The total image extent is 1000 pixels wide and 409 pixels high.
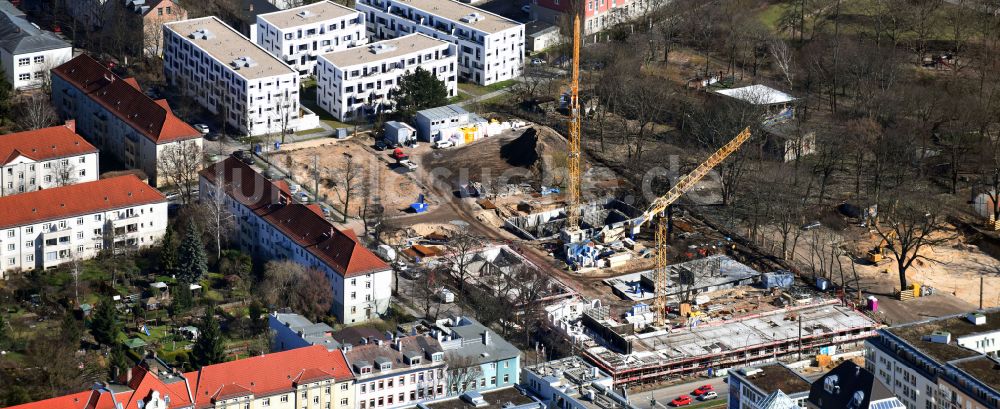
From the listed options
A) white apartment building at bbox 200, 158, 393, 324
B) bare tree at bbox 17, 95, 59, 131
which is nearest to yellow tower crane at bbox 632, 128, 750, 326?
white apartment building at bbox 200, 158, 393, 324

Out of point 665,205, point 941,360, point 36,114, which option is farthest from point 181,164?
point 941,360

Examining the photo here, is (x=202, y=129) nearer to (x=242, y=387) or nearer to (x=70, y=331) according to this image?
(x=70, y=331)

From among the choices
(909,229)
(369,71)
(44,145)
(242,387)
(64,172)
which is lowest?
(909,229)

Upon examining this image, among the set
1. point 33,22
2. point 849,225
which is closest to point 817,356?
point 849,225

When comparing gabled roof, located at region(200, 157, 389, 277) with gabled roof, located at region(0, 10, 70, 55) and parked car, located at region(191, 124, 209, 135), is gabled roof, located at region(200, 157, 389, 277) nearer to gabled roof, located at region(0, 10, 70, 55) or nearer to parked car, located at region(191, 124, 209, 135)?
parked car, located at region(191, 124, 209, 135)

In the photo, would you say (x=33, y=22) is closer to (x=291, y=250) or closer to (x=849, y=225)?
(x=291, y=250)

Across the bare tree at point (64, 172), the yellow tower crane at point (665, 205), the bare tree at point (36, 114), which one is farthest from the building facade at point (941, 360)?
the bare tree at point (36, 114)
